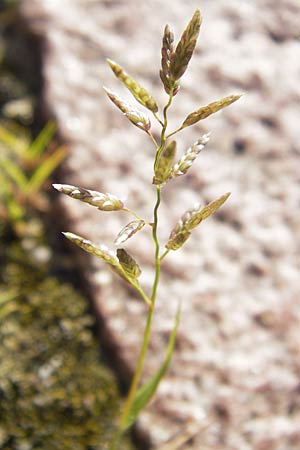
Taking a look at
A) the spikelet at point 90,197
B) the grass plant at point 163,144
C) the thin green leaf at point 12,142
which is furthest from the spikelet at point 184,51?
the thin green leaf at point 12,142

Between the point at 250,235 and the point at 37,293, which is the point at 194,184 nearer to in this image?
the point at 250,235

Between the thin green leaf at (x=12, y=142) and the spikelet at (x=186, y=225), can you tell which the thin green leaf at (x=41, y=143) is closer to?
the thin green leaf at (x=12, y=142)

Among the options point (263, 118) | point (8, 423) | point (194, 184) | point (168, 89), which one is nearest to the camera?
point (168, 89)

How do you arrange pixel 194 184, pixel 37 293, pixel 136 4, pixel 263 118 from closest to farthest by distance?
pixel 37 293, pixel 194 184, pixel 263 118, pixel 136 4

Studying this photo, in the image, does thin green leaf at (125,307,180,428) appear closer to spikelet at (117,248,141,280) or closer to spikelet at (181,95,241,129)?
spikelet at (117,248,141,280)

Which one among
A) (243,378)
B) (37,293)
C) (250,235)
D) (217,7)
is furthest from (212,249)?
(217,7)

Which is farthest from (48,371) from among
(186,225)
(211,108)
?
(211,108)
